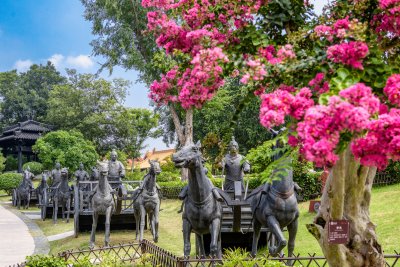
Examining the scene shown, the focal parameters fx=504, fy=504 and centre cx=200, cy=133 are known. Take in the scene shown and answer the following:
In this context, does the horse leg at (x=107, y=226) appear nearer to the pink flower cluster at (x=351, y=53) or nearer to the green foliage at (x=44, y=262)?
the green foliage at (x=44, y=262)

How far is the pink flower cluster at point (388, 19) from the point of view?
4078 mm

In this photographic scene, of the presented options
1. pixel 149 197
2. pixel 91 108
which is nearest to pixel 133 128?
pixel 91 108

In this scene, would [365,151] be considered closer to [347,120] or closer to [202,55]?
[347,120]

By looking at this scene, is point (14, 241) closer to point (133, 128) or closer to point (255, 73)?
point (255, 73)

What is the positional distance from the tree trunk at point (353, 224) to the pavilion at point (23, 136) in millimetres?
39195

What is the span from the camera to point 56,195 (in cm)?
2014

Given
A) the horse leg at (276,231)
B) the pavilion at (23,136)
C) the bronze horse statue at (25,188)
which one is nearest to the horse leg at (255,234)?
→ the horse leg at (276,231)

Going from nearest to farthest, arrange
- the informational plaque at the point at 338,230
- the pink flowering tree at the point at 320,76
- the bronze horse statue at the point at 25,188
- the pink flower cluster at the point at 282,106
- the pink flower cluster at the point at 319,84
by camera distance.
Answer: the pink flowering tree at the point at 320,76 → the pink flower cluster at the point at 282,106 → the pink flower cluster at the point at 319,84 → the informational plaque at the point at 338,230 → the bronze horse statue at the point at 25,188

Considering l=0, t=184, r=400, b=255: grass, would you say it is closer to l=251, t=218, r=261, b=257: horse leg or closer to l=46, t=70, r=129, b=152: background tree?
l=251, t=218, r=261, b=257: horse leg

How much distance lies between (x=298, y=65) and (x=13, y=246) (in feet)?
41.8

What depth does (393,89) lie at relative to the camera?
3.46 m

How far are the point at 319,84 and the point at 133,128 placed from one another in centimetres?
3484

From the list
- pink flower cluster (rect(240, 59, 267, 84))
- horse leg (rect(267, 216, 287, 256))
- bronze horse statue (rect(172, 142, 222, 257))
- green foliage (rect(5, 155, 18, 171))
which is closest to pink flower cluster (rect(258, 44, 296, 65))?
pink flower cluster (rect(240, 59, 267, 84))

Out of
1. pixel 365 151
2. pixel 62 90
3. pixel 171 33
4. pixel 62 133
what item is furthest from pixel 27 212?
pixel 365 151
